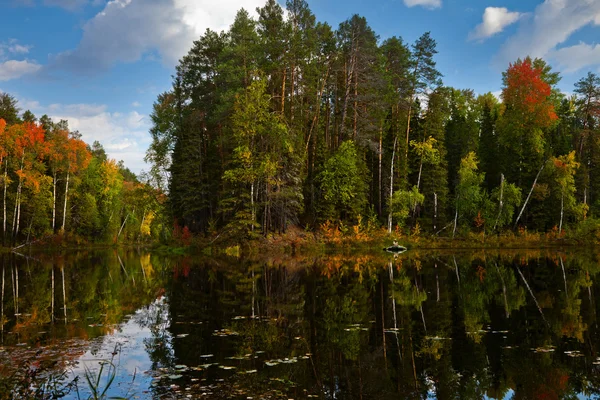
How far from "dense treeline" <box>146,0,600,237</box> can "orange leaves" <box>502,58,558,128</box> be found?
12 centimetres

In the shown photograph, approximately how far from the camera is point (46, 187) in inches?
1863

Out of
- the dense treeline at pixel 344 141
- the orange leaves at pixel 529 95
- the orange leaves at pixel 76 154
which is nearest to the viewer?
the dense treeline at pixel 344 141

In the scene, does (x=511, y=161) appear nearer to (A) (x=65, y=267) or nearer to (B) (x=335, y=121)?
(B) (x=335, y=121)

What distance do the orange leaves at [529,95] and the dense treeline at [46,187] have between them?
127 ft

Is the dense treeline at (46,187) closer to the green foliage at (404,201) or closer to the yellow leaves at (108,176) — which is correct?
the yellow leaves at (108,176)

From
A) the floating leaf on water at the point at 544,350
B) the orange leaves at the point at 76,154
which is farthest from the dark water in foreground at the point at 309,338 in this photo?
the orange leaves at the point at 76,154

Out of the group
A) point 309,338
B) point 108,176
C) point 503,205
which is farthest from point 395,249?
point 108,176

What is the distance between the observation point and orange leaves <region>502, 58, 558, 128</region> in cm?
4031

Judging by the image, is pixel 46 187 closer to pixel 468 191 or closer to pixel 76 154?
pixel 76 154

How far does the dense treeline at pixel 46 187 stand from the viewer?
44.6m

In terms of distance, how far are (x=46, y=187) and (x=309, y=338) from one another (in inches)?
1836

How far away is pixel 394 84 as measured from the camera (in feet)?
149

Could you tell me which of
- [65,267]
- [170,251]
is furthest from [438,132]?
[65,267]

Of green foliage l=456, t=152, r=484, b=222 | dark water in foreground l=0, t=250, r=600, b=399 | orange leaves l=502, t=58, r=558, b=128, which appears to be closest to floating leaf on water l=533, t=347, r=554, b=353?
dark water in foreground l=0, t=250, r=600, b=399
